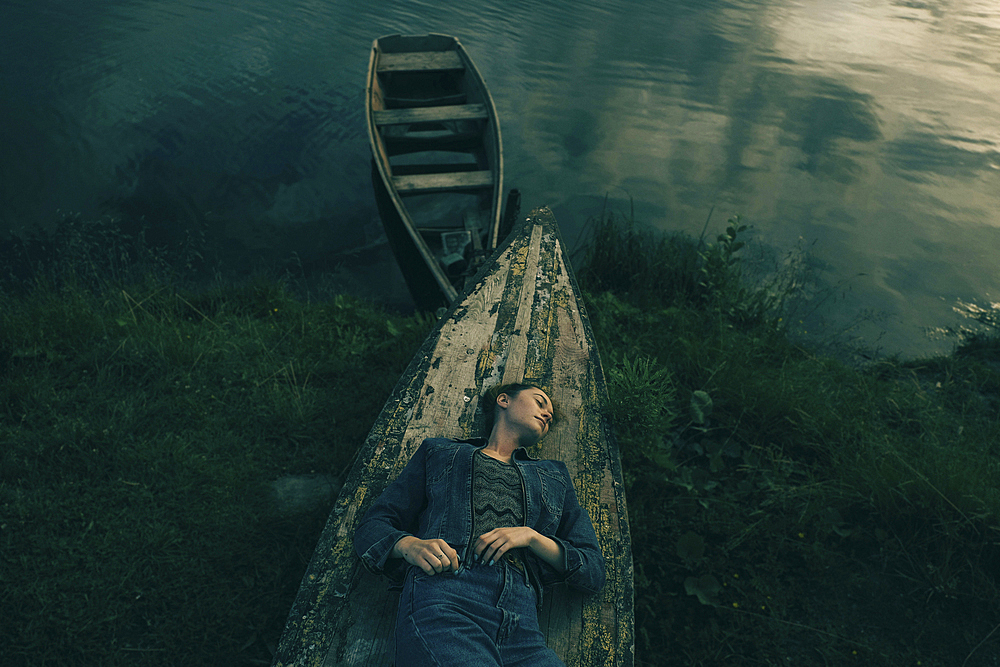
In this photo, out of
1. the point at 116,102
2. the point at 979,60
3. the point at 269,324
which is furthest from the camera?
the point at 979,60

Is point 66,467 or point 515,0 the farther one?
point 515,0

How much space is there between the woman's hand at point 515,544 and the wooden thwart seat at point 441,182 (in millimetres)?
4659

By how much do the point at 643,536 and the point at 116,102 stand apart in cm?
1004

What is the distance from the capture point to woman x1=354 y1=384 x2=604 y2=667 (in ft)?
6.40

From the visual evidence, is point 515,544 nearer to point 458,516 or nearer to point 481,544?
point 481,544

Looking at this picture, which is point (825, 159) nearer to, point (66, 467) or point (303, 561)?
point (303, 561)

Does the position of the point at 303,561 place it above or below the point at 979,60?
below

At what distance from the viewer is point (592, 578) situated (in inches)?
88.6

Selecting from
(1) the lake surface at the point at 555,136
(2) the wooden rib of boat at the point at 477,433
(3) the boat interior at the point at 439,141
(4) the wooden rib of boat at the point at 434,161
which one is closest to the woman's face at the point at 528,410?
(2) the wooden rib of boat at the point at 477,433

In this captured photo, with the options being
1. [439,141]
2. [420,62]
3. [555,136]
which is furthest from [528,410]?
[555,136]

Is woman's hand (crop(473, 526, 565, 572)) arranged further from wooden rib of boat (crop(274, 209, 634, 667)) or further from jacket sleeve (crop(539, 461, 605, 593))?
wooden rib of boat (crop(274, 209, 634, 667))

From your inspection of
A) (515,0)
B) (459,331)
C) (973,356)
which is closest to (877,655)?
(459,331)

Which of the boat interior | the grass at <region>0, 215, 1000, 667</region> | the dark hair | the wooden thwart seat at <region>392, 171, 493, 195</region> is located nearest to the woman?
the dark hair

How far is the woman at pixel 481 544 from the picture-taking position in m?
1.95
